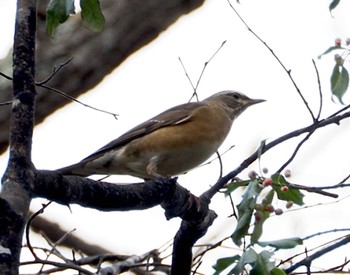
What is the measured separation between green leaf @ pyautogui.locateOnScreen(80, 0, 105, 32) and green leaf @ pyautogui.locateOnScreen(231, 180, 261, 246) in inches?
36.0

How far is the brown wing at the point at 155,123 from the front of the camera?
19.7 feet

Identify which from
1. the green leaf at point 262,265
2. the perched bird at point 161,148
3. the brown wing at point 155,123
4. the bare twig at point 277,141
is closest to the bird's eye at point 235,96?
the brown wing at point 155,123

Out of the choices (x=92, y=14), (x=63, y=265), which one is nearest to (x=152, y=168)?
(x=63, y=265)

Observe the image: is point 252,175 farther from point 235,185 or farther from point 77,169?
point 77,169

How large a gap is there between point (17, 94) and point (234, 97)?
4.43 meters

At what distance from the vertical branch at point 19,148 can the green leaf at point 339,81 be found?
1548 millimetres

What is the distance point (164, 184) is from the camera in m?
3.99

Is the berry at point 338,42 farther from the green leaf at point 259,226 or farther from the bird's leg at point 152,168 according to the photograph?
the bird's leg at point 152,168

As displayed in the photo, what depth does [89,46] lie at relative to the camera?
19.0ft

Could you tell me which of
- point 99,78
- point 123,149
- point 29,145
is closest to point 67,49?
point 99,78

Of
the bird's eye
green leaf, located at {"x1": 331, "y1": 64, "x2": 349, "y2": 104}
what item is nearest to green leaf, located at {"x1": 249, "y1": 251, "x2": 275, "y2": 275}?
green leaf, located at {"x1": 331, "y1": 64, "x2": 349, "y2": 104}

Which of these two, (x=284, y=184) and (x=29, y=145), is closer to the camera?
(x=29, y=145)

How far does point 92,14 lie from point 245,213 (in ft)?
3.32

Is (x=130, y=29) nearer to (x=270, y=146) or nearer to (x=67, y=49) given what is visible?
(x=67, y=49)
